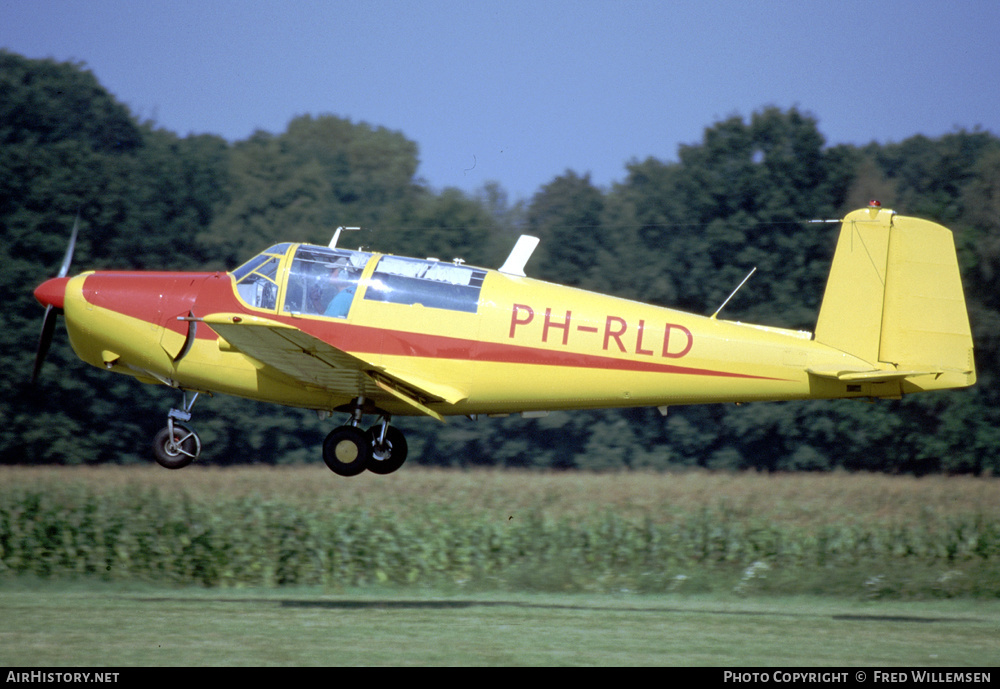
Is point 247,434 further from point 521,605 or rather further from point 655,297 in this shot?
point 521,605

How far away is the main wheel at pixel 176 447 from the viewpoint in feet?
36.3

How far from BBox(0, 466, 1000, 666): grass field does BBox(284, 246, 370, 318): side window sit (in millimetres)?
3641

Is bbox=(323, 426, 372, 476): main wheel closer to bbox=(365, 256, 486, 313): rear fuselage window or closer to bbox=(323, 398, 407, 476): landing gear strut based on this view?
bbox=(323, 398, 407, 476): landing gear strut

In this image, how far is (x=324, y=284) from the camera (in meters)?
10.6

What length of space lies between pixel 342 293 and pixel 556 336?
2190mm

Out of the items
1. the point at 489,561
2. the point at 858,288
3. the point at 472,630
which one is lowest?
the point at 472,630

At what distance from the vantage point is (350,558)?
17719 millimetres

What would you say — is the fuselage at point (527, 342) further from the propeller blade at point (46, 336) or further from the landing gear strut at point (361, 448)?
the propeller blade at point (46, 336)

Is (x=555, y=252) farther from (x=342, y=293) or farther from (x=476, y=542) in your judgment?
(x=342, y=293)

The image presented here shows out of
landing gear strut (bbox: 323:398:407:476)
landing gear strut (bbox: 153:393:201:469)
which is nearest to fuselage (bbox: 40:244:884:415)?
landing gear strut (bbox: 323:398:407:476)

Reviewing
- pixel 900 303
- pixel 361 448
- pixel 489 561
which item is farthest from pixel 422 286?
pixel 489 561

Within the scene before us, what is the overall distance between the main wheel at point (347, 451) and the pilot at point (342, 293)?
123cm

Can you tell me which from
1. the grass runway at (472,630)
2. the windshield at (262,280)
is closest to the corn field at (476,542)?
the grass runway at (472,630)

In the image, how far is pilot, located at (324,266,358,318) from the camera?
1057 centimetres
